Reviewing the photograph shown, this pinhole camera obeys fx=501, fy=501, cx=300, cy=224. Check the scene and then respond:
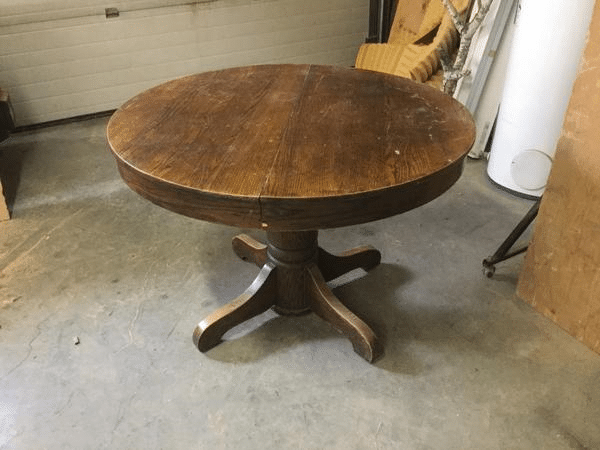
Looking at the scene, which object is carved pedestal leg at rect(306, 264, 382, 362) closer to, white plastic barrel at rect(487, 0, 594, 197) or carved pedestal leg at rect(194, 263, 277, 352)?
carved pedestal leg at rect(194, 263, 277, 352)

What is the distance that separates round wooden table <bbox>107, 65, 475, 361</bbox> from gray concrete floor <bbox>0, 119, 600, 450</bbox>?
0.12 m

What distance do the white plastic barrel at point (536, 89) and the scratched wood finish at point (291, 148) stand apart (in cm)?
86

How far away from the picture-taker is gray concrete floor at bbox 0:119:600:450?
1.37 metres

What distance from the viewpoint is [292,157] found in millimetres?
1176

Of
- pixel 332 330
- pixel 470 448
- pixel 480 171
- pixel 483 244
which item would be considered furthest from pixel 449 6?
pixel 470 448

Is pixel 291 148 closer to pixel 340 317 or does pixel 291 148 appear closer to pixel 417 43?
pixel 340 317

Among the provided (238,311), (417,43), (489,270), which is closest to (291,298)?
(238,311)

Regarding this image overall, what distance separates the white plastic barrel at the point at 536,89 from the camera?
79.0 inches

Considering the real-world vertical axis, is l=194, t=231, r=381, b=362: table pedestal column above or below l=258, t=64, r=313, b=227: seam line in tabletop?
below

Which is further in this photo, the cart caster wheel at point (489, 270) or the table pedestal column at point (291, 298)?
the cart caster wheel at point (489, 270)

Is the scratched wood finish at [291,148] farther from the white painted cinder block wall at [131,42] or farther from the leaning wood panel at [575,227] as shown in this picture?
the white painted cinder block wall at [131,42]

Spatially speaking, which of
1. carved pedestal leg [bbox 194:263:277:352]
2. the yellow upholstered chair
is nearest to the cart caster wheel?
carved pedestal leg [bbox 194:263:277:352]

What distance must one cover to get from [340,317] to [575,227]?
78 centimetres

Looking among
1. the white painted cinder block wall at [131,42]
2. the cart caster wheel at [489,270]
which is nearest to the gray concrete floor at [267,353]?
the cart caster wheel at [489,270]
